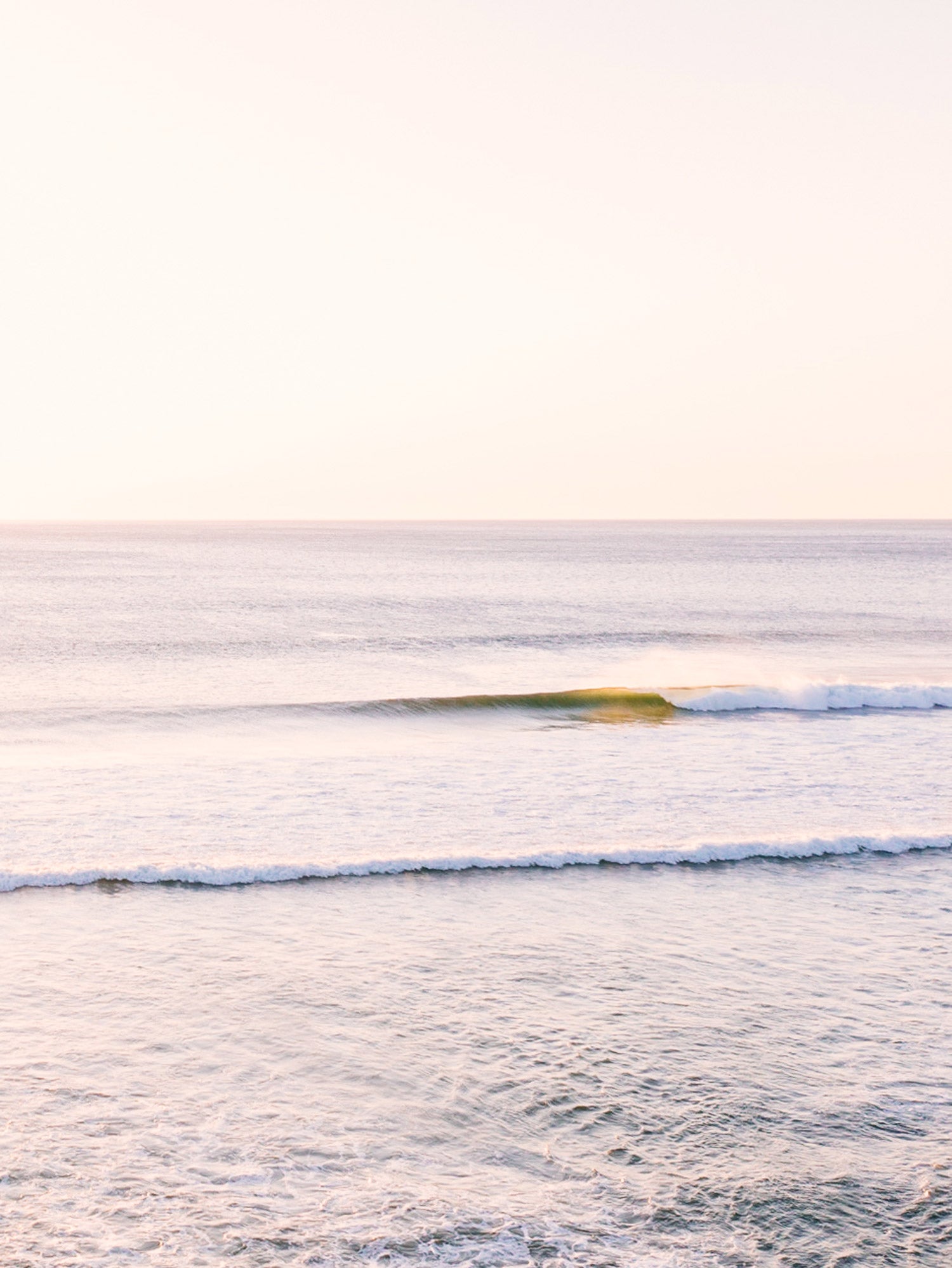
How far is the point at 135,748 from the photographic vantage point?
21.0 m

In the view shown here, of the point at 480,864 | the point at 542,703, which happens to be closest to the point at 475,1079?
the point at 480,864

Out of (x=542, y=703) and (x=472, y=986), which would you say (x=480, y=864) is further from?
(x=542, y=703)

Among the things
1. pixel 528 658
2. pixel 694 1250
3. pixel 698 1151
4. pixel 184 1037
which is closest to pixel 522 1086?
pixel 698 1151

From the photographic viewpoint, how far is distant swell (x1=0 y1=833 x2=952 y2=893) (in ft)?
41.3

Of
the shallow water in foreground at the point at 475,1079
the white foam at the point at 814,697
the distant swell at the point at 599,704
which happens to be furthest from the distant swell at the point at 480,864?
the white foam at the point at 814,697

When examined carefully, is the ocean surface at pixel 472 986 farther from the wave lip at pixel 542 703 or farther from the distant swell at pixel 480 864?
the wave lip at pixel 542 703

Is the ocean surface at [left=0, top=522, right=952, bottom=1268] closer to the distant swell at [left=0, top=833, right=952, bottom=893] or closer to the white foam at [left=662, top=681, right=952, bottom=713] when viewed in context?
the distant swell at [left=0, top=833, right=952, bottom=893]

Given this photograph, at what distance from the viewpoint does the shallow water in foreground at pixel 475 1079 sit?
628cm

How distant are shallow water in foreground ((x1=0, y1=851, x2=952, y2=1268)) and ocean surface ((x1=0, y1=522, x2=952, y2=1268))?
0.10ft

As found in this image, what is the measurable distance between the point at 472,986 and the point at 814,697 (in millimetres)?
20374

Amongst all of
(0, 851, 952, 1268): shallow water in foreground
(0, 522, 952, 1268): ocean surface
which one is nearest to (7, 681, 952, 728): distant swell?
(0, 522, 952, 1268): ocean surface

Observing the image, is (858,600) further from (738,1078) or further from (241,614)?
(738,1078)

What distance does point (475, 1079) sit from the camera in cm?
798

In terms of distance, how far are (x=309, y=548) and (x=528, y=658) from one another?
13182 cm
